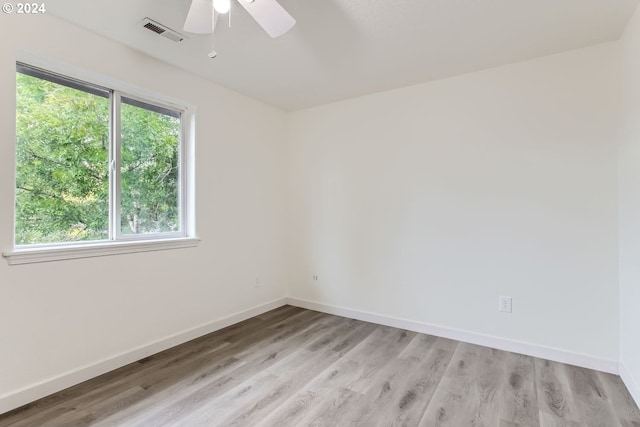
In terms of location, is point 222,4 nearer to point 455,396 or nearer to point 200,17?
point 200,17

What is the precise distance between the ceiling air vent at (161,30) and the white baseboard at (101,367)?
2332 mm

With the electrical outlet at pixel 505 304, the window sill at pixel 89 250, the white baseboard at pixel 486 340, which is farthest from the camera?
the electrical outlet at pixel 505 304

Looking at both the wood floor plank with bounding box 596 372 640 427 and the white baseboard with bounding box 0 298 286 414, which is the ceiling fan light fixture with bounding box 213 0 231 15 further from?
the wood floor plank with bounding box 596 372 640 427

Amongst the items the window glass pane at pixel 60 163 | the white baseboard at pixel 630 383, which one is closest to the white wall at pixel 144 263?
the window glass pane at pixel 60 163

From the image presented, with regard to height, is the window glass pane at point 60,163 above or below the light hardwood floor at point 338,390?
above

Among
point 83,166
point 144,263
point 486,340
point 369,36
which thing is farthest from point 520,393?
point 83,166

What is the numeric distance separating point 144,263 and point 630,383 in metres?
3.49

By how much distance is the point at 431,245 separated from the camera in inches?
117

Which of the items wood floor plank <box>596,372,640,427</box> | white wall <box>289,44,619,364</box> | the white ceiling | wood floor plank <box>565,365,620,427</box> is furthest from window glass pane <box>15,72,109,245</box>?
wood floor plank <box>596,372,640,427</box>

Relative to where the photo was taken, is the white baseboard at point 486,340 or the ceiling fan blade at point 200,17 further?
the white baseboard at point 486,340

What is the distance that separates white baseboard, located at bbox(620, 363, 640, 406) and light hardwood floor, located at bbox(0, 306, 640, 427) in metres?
0.04

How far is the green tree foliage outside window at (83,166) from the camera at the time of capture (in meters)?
2.00

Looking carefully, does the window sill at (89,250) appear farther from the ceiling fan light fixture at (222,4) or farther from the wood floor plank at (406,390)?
the wood floor plank at (406,390)

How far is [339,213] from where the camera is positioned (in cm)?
355
